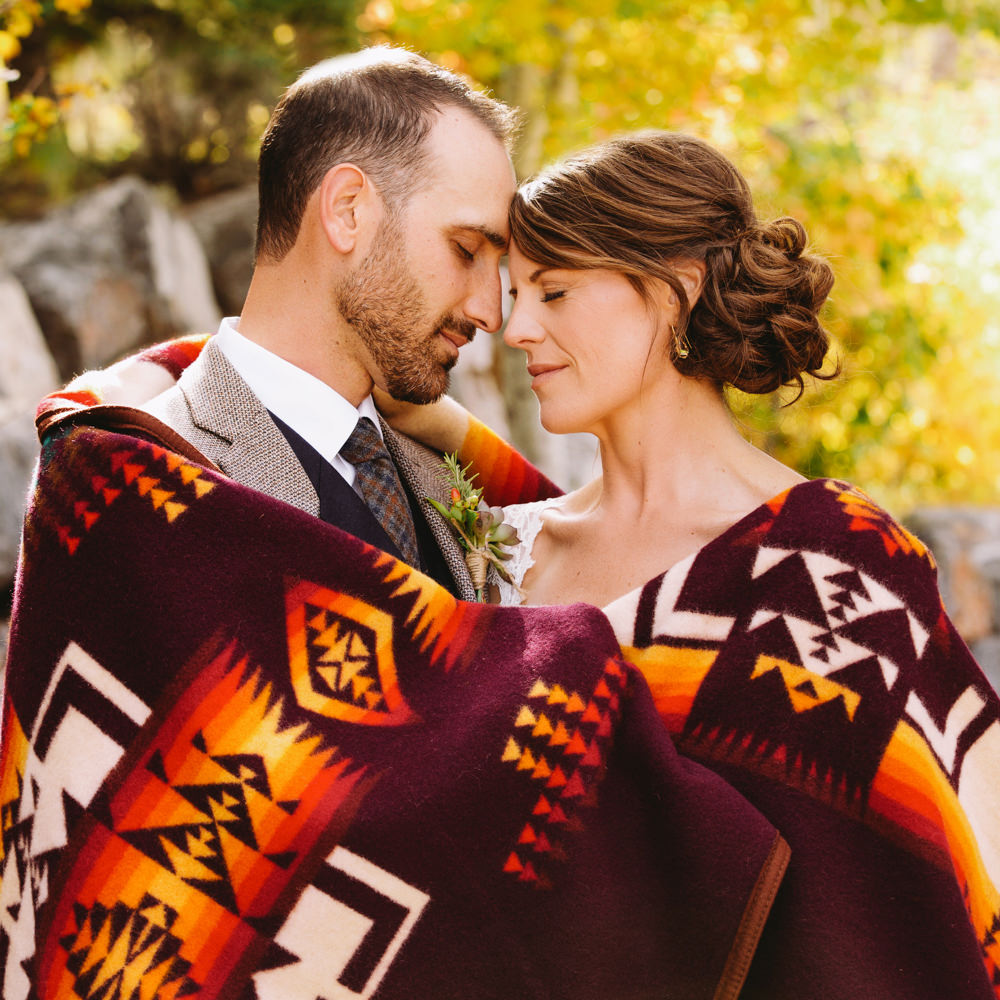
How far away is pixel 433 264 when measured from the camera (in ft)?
7.61

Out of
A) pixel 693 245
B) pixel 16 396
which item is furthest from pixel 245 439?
pixel 16 396

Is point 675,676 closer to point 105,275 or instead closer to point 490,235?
point 490,235

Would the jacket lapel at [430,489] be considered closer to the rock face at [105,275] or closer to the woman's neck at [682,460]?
the woman's neck at [682,460]

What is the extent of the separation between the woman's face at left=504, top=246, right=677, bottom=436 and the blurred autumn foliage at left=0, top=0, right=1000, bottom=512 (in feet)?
12.8

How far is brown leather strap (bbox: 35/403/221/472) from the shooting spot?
177 cm

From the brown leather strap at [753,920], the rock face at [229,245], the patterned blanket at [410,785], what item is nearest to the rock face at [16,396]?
the rock face at [229,245]

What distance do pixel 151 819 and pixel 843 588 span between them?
1.22 metres

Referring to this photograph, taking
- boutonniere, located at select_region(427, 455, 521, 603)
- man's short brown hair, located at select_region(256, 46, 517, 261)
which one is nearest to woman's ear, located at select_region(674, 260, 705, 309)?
man's short brown hair, located at select_region(256, 46, 517, 261)

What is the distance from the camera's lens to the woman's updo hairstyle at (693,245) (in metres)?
2.26

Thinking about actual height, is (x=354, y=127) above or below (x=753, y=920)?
above

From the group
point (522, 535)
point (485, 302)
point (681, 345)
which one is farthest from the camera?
point (522, 535)

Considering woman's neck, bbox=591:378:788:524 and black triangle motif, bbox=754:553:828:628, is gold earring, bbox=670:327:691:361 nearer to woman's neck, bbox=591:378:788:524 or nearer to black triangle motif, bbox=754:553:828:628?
woman's neck, bbox=591:378:788:524

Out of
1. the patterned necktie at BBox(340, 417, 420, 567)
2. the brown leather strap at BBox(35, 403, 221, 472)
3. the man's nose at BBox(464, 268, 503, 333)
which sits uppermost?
the man's nose at BBox(464, 268, 503, 333)

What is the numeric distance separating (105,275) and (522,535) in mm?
3974
